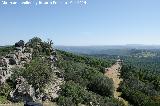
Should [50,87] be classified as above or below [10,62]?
below

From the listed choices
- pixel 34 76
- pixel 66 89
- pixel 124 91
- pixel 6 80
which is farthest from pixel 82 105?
pixel 124 91

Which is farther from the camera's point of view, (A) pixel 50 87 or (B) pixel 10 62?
(B) pixel 10 62

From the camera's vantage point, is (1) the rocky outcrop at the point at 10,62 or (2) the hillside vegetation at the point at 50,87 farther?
(1) the rocky outcrop at the point at 10,62

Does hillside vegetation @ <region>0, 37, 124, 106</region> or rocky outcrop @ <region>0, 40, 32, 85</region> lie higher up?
rocky outcrop @ <region>0, 40, 32, 85</region>

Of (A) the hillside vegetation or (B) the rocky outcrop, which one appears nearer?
(A) the hillside vegetation

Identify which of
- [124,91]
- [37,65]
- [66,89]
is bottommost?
[124,91]

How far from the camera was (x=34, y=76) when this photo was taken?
73.7 m

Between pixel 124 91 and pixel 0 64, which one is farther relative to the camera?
pixel 124 91

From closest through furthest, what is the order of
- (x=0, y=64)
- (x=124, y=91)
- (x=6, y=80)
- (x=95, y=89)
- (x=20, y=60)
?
1. (x=6, y=80)
2. (x=0, y=64)
3. (x=20, y=60)
4. (x=95, y=89)
5. (x=124, y=91)

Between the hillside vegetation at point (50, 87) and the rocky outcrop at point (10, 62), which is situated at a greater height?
the rocky outcrop at point (10, 62)

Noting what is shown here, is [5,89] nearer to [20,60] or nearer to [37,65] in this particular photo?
[37,65]

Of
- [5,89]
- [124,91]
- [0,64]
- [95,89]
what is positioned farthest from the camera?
[124,91]

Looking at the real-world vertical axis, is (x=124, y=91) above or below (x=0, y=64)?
below

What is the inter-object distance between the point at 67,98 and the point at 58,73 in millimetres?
21926
